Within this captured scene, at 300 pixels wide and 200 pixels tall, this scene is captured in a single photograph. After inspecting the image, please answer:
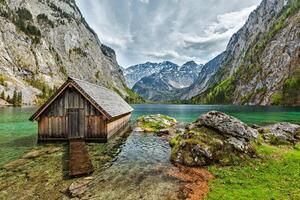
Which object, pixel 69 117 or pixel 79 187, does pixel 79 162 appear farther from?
pixel 69 117

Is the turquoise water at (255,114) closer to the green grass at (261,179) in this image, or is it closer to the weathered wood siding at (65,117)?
the green grass at (261,179)

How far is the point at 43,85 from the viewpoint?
633 ft

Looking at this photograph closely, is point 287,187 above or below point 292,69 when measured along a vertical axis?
below

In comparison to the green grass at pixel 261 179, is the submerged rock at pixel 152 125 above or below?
above

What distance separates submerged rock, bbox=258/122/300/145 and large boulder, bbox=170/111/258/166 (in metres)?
5.39

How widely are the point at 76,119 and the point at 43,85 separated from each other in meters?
182

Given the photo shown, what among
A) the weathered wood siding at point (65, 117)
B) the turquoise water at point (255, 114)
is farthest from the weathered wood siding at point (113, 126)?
the turquoise water at point (255, 114)

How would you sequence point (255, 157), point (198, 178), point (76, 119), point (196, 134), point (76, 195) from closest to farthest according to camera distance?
point (76, 195)
point (198, 178)
point (255, 157)
point (196, 134)
point (76, 119)

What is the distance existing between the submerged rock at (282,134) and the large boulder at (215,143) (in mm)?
5389

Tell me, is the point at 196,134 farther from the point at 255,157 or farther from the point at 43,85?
the point at 43,85

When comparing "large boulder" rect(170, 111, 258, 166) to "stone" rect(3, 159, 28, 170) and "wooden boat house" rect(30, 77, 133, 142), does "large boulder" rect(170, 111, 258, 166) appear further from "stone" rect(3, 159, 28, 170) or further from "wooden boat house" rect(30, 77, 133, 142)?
"stone" rect(3, 159, 28, 170)

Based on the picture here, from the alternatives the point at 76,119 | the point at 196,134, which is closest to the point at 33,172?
the point at 76,119

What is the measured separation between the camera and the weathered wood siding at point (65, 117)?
98.2 ft

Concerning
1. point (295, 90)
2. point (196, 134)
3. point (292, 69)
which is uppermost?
point (292, 69)
